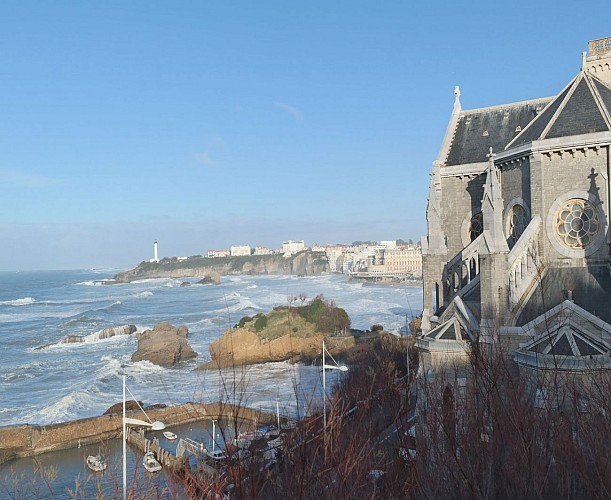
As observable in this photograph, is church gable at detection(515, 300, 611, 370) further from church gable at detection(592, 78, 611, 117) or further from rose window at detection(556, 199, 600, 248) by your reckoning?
church gable at detection(592, 78, 611, 117)

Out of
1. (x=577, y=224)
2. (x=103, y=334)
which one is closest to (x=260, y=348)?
(x=103, y=334)

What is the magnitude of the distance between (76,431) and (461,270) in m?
24.0

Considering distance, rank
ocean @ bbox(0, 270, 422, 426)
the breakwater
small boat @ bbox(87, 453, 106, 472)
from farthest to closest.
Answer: ocean @ bbox(0, 270, 422, 426) → the breakwater → small boat @ bbox(87, 453, 106, 472)

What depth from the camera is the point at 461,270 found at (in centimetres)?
2234

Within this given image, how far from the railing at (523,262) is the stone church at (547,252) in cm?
3

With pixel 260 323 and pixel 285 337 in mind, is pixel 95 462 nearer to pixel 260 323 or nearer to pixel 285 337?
pixel 285 337

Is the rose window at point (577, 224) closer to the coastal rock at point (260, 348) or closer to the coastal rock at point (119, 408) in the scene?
the coastal rock at point (119, 408)

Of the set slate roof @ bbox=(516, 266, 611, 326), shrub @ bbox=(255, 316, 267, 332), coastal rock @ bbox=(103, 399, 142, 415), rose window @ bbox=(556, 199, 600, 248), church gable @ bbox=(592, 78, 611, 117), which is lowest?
coastal rock @ bbox=(103, 399, 142, 415)

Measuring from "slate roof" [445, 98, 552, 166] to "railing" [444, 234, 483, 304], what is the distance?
4.28 metres

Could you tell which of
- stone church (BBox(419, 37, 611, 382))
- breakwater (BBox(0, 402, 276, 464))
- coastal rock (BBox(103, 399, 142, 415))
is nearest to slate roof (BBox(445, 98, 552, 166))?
stone church (BBox(419, 37, 611, 382))

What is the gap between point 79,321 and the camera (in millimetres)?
88188

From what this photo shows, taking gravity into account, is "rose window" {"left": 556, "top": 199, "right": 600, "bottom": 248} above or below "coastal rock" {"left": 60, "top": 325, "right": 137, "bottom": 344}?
above

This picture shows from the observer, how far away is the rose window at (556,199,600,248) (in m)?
18.3

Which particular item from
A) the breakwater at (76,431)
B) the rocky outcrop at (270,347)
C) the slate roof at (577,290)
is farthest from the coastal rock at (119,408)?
the slate roof at (577,290)
